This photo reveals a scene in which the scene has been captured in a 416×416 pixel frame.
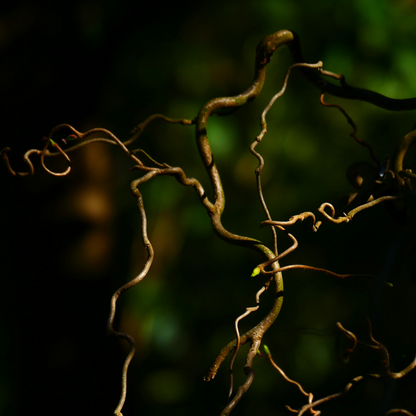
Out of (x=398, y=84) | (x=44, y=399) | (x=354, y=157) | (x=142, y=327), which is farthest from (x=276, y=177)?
(x=44, y=399)

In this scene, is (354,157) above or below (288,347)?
above

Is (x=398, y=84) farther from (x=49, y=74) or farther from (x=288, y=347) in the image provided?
(x=49, y=74)

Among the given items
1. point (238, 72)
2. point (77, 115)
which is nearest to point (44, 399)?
point (77, 115)

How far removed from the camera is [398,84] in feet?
2.03

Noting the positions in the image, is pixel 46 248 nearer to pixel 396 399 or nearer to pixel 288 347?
pixel 288 347

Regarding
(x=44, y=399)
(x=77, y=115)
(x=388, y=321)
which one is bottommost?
(x=44, y=399)

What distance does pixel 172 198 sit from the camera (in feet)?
2.19

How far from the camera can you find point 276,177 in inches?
25.4

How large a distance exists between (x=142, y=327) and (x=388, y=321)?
1.38 feet

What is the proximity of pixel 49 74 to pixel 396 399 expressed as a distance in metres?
0.73

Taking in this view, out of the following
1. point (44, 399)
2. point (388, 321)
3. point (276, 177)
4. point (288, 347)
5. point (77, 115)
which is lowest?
point (44, 399)

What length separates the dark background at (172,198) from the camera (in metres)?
0.60

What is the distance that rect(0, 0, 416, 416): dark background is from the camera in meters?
0.60

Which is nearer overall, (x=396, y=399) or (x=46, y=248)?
(x=396, y=399)
